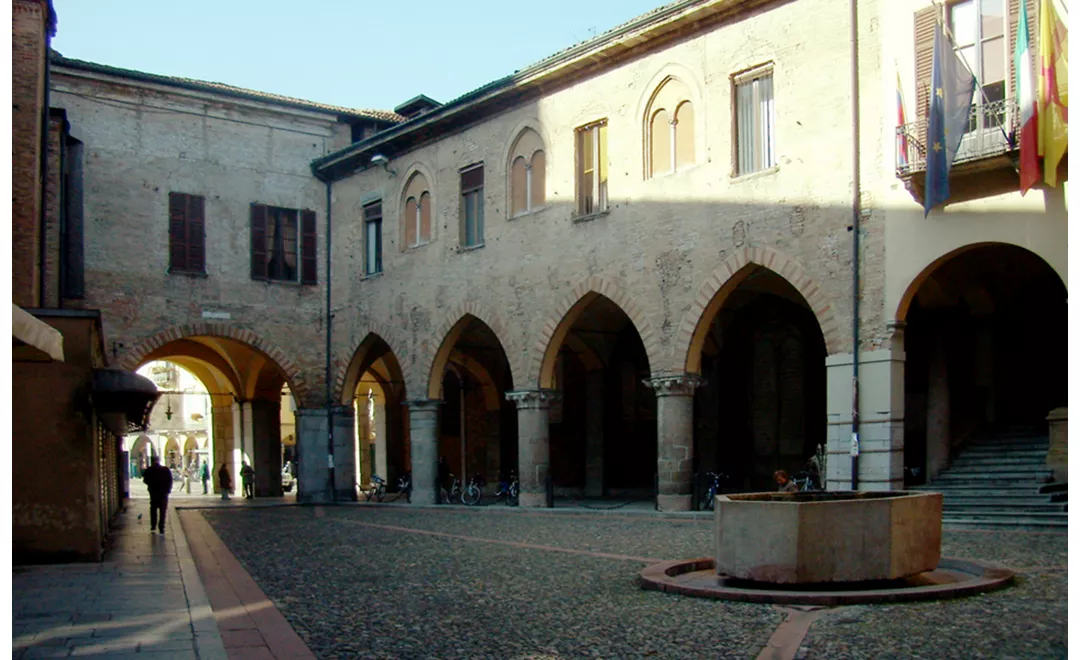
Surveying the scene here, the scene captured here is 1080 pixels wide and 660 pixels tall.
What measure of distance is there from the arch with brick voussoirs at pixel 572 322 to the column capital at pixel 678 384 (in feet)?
1.30

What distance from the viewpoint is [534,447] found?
24.7 m

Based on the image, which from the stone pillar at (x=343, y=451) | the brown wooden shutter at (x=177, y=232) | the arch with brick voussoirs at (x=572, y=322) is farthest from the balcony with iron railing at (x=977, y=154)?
the brown wooden shutter at (x=177, y=232)

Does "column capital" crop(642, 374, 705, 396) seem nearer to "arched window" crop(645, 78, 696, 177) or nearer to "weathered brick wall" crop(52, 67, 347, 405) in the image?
"arched window" crop(645, 78, 696, 177)

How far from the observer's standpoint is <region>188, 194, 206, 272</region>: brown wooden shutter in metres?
28.8

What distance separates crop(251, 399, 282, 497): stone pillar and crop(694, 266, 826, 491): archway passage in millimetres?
13728

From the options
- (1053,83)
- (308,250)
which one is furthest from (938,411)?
(308,250)

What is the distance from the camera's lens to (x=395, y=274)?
28.7 metres

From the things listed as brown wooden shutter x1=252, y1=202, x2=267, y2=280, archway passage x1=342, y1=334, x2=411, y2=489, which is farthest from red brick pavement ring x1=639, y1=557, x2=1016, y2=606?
archway passage x1=342, y1=334, x2=411, y2=489

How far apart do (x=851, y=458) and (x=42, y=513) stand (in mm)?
11207

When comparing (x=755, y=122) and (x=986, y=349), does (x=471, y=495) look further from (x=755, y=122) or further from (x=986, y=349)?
(x=986, y=349)

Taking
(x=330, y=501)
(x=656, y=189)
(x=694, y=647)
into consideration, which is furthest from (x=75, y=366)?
(x=330, y=501)

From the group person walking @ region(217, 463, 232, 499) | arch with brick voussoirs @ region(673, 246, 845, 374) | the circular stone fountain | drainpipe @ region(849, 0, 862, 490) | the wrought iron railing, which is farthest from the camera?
person walking @ region(217, 463, 232, 499)

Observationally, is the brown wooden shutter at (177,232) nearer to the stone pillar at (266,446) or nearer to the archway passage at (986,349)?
the stone pillar at (266,446)

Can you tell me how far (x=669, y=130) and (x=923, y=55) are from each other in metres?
5.49
